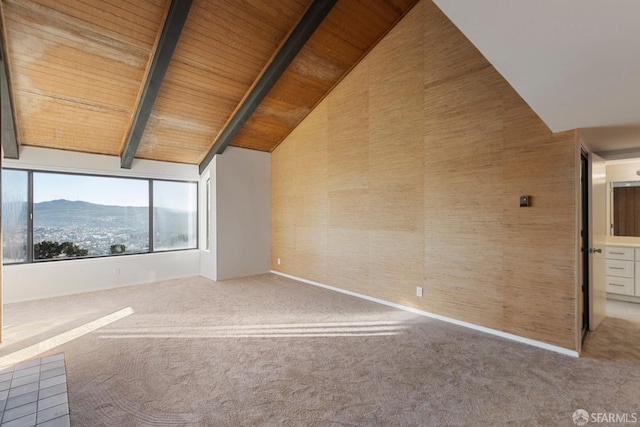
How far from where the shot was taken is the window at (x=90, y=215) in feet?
16.2

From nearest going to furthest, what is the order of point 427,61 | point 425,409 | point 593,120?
1. point 425,409
2. point 593,120
3. point 427,61

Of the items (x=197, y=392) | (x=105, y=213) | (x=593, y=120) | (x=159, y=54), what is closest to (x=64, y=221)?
(x=105, y=213)

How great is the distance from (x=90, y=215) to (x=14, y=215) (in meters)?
1.02

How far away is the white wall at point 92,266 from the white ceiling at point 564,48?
629cm

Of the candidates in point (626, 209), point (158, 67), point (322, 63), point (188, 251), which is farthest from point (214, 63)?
point (626, 209)

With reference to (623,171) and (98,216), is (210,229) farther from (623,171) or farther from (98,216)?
(623,171)

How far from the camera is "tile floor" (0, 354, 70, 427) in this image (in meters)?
2.01

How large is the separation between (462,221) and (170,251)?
5903 millimetres

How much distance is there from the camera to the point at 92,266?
543 centimetres

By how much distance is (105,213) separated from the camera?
5820 mm

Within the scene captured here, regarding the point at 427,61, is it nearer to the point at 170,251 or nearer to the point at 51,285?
the point at 170,251

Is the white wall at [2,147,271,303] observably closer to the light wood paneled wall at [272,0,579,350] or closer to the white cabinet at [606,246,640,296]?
the light wood paneled wall at [272,0,579,350]

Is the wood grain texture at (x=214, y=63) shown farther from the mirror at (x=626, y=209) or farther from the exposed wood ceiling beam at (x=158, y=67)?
the mirror at (x=626, y=209)

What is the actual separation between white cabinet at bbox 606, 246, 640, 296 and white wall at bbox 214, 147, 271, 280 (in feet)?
20.3
